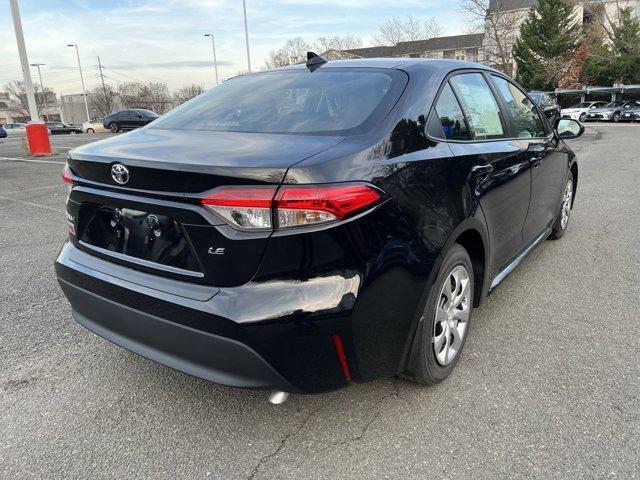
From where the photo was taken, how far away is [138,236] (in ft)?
7.13

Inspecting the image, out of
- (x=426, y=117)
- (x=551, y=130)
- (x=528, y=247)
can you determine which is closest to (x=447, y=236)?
(x=426, y=117)

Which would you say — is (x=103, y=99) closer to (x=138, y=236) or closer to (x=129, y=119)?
(x=129, y=119)

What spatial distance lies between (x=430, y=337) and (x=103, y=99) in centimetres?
9000

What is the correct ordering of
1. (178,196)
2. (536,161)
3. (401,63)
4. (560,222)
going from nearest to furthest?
1. (178,196)
2. (401,63)
3. (536,161)
4. (560,222)

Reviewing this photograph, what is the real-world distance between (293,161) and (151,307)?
861 mm

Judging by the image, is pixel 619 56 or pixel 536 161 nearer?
pixel 536 161

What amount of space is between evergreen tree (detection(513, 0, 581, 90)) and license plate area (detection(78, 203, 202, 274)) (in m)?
48.4

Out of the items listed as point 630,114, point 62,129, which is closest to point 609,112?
point 630,114

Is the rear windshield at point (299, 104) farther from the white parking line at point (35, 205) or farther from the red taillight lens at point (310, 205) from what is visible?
the white parking line at point (35, 205)

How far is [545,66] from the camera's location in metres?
43.9

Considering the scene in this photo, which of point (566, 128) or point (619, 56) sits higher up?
point (619, 56)

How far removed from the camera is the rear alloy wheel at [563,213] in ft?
15.9

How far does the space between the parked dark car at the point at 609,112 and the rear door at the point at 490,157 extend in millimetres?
33615

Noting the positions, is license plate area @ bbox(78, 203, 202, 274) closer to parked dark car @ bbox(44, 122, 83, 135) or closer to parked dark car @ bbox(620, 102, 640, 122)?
parked dark car @ bbox(620, 102, 640, 122)
